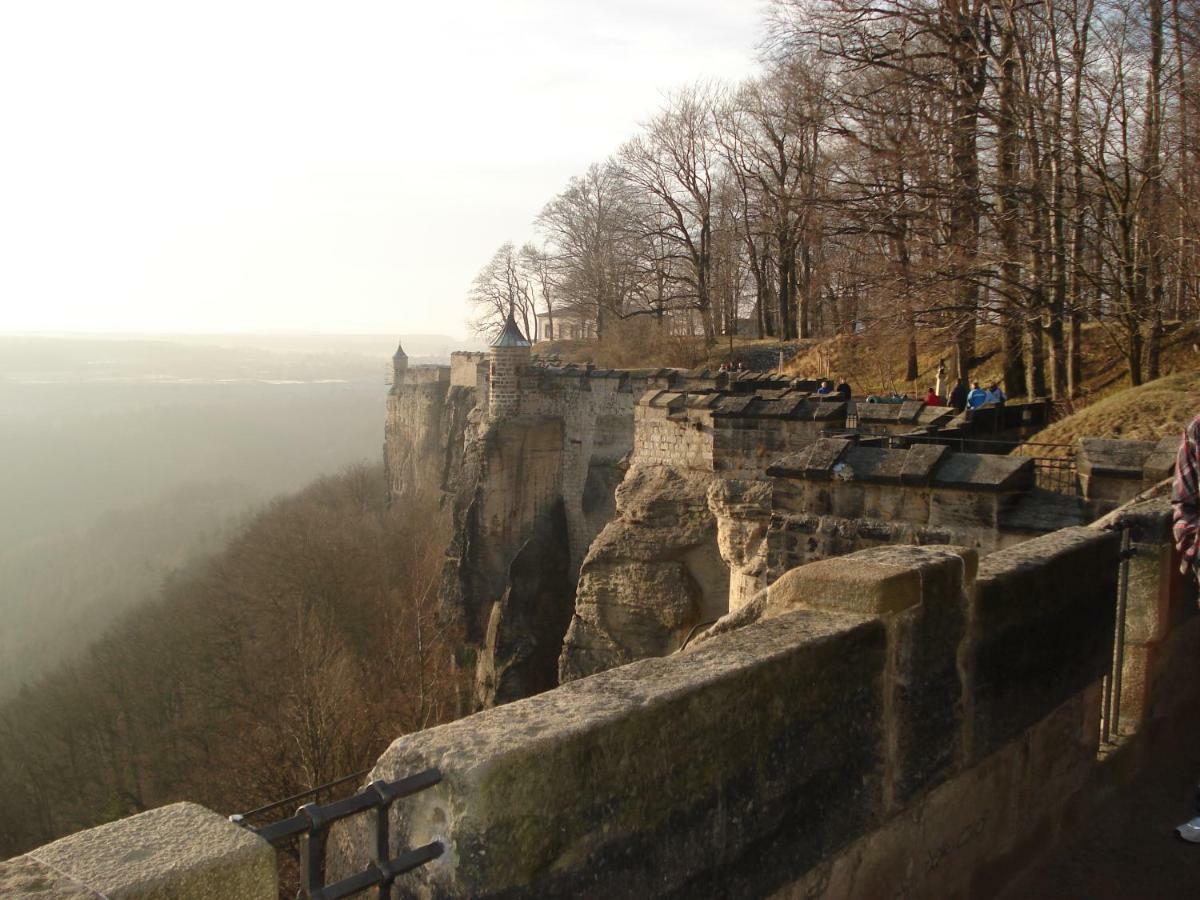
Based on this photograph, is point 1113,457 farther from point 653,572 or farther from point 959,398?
point 653,572

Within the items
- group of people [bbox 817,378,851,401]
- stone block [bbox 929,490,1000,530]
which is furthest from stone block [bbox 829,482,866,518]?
group of people [bbox 817,378,851,401]

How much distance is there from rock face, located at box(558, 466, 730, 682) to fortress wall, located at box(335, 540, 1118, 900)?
41.6 ft

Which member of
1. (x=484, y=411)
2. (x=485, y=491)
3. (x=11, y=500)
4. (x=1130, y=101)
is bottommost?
(x=11, y=500)

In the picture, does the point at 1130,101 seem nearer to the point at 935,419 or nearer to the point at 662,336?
the point at 935,419

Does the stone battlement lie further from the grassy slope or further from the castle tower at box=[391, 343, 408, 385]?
the grassy slope

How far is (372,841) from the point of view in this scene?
1674 millimetres

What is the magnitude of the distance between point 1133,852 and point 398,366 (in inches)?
1832

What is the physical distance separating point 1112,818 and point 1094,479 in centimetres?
409

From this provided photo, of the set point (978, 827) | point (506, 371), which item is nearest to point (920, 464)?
point (978, 827)

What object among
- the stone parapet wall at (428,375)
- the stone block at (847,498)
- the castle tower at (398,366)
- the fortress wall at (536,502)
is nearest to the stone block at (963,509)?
the stone block at (847,498)

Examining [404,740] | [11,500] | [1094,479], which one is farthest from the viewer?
[11,500]

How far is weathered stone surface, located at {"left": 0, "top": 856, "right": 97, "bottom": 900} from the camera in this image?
125 centimetres

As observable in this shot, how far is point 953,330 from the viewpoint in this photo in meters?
17.0

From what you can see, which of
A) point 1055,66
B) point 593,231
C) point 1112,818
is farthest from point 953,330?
point 593,231
